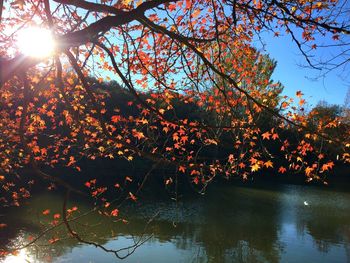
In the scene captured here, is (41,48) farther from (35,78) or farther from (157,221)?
(157,221)

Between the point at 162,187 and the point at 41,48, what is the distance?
1434 cm

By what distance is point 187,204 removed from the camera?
13008 mm

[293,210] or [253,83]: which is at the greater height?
[253,83]

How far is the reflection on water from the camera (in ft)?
25.5

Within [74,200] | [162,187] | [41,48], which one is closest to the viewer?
[41,48]

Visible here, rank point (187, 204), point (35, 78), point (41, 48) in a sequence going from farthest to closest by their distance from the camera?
1. point (187, 204)
2. point (35, 78)
3. point (41, 48)

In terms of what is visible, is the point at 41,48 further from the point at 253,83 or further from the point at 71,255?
the point at 71,255

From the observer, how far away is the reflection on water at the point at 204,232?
7.77m

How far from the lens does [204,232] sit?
384 inches

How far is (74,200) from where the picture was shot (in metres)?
11.8

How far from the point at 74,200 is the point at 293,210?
310 inches

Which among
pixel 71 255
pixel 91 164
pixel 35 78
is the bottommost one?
pixel 71 255

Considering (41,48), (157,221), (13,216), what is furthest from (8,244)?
(41,48)

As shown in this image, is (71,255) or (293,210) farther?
(293,210)
